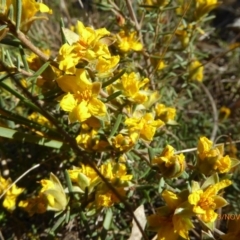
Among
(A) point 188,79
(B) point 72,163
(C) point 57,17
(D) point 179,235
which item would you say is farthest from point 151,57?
(C) point 57,17

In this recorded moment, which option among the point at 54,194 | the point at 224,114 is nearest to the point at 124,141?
the point at 54,194

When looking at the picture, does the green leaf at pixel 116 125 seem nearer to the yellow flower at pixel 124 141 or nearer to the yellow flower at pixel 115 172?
the yellow flower at pixel 124 141

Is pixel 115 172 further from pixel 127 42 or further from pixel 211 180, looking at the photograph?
pixel 127 42

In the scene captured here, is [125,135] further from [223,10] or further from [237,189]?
[223,10]

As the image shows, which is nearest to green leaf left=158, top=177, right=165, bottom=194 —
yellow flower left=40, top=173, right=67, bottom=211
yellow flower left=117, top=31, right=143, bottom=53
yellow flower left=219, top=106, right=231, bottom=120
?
yellow flower left=40, top=173, right=67, bottom=211

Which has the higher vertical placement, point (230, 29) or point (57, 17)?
point (57, 17)

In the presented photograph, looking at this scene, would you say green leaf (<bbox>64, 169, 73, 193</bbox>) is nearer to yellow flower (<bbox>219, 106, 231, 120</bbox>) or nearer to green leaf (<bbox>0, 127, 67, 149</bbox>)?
green leaf (<bbox>0, 127, 67, 149</bbox>)

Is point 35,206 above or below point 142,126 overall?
below
